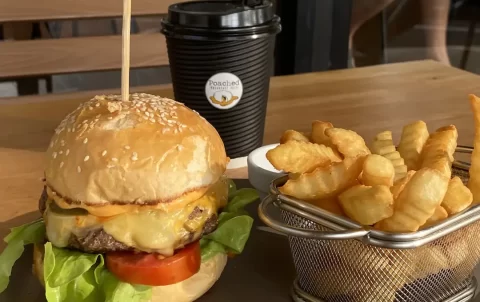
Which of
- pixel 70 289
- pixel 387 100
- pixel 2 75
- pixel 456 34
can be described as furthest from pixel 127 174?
pixel 456 34

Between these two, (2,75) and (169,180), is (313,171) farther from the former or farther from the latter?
(2,75)

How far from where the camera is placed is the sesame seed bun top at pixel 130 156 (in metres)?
1.16

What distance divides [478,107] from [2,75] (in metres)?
2.56

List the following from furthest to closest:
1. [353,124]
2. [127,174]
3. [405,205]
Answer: [353,124] < [127,174] < [405,205]

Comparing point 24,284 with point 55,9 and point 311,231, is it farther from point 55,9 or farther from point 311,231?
point 55,9

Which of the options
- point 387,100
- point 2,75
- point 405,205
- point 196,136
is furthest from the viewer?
point 2,75

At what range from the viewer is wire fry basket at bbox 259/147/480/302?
106 cm

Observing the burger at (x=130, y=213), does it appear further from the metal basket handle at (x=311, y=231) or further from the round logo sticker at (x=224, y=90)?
the round logo sticker at (x=224, y=90)

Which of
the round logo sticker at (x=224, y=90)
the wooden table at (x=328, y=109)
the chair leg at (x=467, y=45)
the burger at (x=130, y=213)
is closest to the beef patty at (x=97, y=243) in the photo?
the burger at (x=130, y=213)

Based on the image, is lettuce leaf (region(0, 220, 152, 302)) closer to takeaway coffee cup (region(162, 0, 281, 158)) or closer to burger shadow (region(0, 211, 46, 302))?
burger shadow (region(0, 211, 46, 302))

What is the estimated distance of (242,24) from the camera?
172 centimetres

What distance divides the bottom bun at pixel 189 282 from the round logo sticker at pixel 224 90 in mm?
599

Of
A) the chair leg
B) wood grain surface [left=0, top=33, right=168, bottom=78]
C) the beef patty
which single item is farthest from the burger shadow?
the chair leg

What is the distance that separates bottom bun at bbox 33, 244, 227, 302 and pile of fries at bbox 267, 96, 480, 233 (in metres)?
0.24
